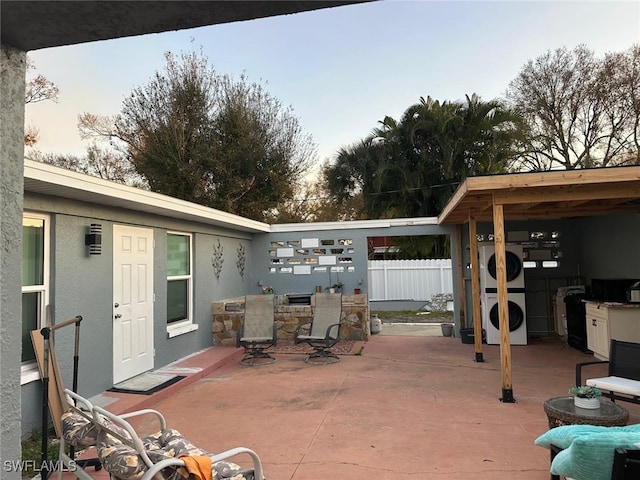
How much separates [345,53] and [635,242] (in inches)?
250

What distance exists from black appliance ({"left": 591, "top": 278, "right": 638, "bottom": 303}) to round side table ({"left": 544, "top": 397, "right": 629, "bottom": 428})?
395 cm

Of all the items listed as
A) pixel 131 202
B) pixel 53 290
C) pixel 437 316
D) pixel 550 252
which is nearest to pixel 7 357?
pixel 53 290

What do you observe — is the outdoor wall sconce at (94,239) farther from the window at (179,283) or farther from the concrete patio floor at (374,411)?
the window at (179,283)

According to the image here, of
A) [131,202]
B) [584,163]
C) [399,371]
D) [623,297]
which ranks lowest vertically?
[399,371]

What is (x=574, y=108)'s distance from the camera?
44.5 ft

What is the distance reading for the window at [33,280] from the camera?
409 cm

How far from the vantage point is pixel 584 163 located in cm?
1326

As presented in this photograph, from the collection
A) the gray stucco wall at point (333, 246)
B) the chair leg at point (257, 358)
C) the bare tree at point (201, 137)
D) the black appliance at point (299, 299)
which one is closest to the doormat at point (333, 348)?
the chair leg at point (257, 358)

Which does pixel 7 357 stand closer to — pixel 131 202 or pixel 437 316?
pixel 131 202

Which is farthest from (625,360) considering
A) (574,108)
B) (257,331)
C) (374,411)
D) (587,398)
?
(574,108)

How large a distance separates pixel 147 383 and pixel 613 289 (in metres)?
7.03

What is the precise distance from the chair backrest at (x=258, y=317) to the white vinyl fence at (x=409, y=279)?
22.3 ft

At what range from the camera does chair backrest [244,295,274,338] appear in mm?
7297

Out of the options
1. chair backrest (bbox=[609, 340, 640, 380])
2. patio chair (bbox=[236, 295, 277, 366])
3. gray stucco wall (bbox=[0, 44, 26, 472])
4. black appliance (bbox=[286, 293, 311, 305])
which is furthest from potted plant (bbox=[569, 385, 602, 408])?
black appliance (bbox=[286, 293, 311, 305])
